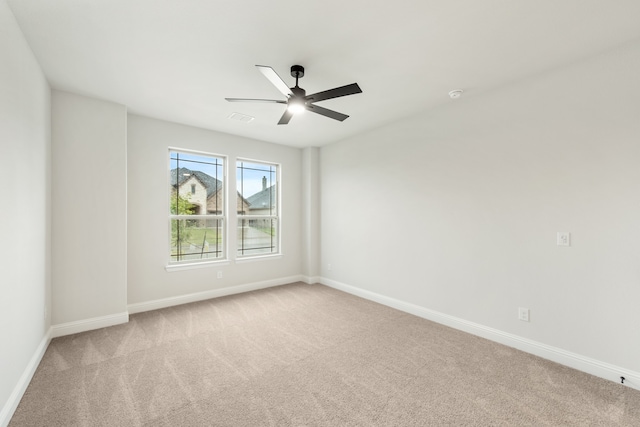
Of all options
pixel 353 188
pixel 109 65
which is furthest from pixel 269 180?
pixel 109 65

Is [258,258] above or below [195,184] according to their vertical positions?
below

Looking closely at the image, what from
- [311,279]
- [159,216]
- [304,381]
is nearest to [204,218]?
[159,216]

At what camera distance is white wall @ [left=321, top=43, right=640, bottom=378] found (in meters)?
2.32

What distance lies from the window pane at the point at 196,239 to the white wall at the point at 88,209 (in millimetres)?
853

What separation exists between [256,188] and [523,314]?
4.29 m

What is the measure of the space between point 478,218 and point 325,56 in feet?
7.79

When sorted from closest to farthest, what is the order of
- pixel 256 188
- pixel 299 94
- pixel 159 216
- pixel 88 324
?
1. pixel 299 94
2. pixel 88 324
3. pixel 159 216
4. pixel 256 188

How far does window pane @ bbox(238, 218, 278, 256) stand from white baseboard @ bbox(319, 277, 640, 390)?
2.36 metres

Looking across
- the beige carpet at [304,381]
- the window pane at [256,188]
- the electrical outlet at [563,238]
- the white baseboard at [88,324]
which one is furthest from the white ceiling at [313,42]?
the beige carpet at [304,381]

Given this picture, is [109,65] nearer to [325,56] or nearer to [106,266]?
[325,56]

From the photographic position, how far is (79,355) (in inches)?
107

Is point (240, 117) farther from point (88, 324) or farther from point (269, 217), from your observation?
point (88, 324)

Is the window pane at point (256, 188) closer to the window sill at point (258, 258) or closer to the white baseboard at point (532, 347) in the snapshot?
the window sill at point (258, 258)

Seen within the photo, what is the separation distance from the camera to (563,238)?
2604 millimetres
